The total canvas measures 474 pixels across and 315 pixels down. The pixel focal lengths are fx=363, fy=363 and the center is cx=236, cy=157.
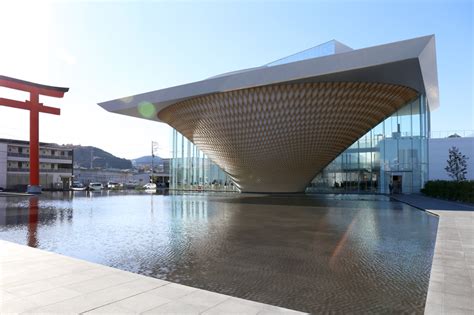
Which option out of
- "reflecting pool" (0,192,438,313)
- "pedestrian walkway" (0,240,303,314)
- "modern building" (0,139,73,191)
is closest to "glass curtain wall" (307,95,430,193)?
"reflecting pool" (0,192,438,313)

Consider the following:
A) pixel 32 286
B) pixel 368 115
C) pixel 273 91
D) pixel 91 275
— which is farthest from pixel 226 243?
pixel 368 115

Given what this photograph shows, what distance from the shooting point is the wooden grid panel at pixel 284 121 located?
74.2 ft

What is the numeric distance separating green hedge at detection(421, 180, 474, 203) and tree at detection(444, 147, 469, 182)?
459 centimetres

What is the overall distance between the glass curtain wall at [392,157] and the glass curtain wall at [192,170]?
666 inches

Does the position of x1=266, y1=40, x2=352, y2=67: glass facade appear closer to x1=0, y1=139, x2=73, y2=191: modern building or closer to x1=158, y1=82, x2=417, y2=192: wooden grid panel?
x1=158, y1=82, x2=417, y2=192: wooden grid panel

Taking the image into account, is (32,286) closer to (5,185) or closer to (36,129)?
(36,129)

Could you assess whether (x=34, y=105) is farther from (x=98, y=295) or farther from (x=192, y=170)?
(x=98, y=295)

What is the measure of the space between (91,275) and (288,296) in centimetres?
275

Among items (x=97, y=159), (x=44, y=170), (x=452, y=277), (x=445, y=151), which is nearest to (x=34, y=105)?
(x=44, y=170)

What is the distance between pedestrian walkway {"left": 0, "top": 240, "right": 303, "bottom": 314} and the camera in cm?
377

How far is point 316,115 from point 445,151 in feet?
55.8

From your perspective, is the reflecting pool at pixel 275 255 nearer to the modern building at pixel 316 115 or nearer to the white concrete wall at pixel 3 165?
the modern building at pixel 316 115

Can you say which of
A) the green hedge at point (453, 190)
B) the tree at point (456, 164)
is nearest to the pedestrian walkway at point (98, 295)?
the green hedge at point (453, 190)

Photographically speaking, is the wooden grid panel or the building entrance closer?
the wooden grid panel
